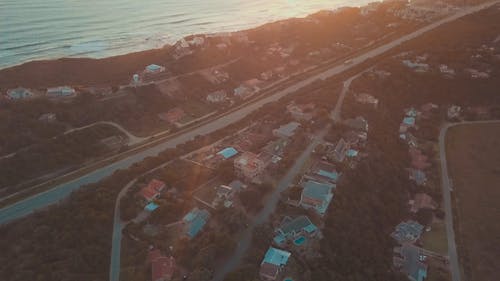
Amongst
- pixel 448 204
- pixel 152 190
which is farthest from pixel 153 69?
pixel 448 204

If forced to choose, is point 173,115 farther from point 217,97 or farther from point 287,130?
→ point 287,130

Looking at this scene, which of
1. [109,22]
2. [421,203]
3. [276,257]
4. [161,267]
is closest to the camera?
[161,267]

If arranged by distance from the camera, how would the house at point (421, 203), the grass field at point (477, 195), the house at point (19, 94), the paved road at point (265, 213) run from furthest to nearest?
the house at point (19, 94) < the house at point (421, 203) < the grass field at point (477, 195) < the paved road at point (265, 213)

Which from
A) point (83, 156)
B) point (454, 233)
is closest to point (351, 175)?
point (454, 233)

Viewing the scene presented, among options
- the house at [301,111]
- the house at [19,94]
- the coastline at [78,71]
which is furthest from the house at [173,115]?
the house at [19,94]

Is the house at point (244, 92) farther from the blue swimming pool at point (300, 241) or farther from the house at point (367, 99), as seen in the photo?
the blue swimming pool at point (300, 241)

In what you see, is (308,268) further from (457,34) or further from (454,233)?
(457,34)

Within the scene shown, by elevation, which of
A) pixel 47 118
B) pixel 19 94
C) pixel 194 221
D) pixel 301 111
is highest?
pixel 19 94

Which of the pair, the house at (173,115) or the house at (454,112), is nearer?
the house at (173,115)

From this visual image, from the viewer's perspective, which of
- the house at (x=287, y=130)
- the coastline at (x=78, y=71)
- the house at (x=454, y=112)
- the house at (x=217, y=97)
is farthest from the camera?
the coastline at (x=78, y=71)
